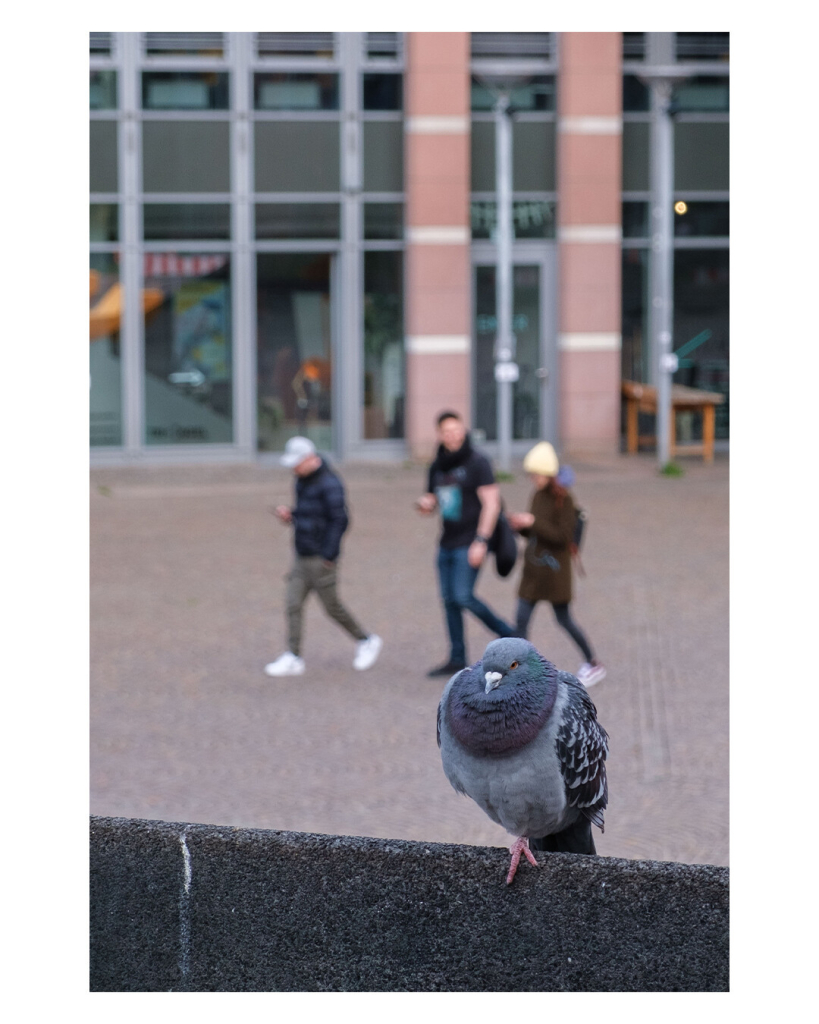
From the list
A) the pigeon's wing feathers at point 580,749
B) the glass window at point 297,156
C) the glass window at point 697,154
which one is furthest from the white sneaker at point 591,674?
the glass window at point 697,154

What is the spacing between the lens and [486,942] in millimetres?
2975

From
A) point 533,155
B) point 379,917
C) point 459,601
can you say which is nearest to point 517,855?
point 379,917

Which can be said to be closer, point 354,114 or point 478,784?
point 478,784

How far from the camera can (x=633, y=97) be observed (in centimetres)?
2283

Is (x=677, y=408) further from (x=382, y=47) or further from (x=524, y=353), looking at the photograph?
(x=382, y=47)

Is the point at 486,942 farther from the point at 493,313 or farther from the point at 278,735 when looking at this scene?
the point at 493,313

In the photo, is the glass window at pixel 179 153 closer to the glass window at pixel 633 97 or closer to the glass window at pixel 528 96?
the glass window at pixel 528 96

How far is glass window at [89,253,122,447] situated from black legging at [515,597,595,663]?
13.5 m

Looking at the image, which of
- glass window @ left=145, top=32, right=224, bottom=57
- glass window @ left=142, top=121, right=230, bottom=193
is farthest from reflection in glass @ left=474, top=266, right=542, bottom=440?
glass window @ left=145, top=32, right=224, bottom=57

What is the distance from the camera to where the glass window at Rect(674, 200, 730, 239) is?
2252 cm

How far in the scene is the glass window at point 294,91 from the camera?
21922 millimetres

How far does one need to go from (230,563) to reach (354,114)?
1023cm

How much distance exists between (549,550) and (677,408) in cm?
1372
